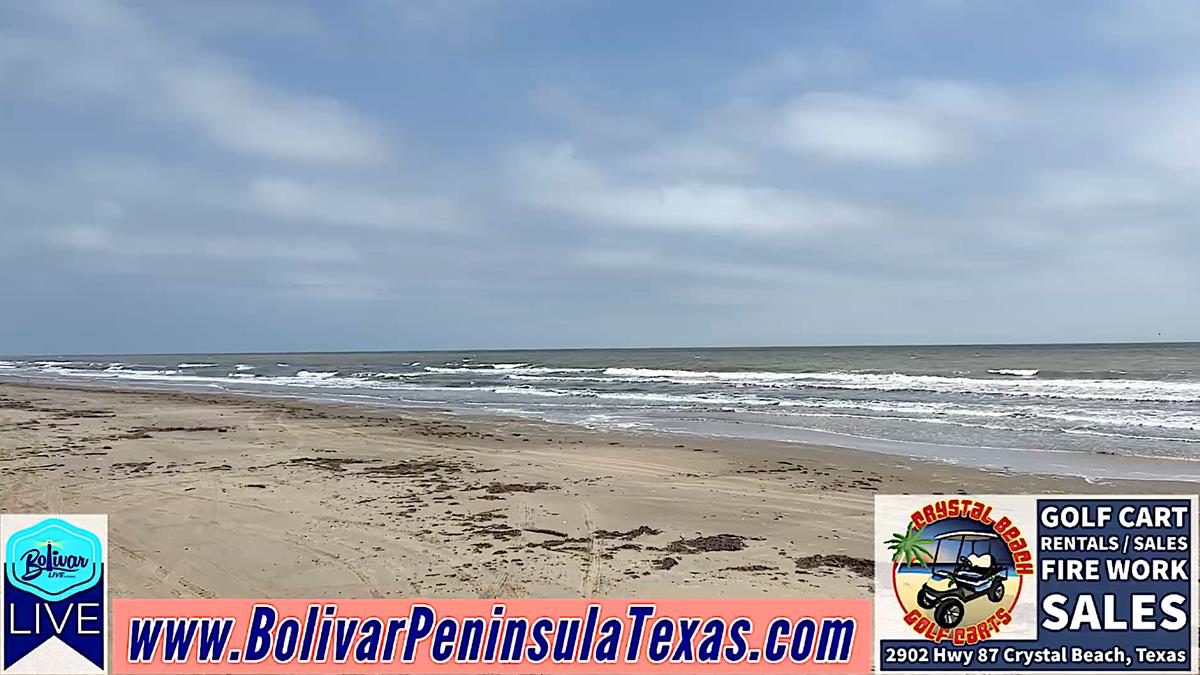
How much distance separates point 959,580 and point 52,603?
20.5 feet

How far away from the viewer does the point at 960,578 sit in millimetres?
4730

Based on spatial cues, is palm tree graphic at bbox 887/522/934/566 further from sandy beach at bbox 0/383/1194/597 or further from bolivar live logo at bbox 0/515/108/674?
bolivar live logo at bbox 0/515/108/674

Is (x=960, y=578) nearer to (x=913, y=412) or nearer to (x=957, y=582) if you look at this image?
(x=957, y=582)

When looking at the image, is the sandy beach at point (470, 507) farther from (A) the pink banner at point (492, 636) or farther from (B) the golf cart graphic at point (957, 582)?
(B) the golf cart graphic at point (957, 582)

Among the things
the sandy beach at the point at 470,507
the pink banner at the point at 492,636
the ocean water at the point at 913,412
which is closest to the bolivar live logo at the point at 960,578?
the pink banner at the point at 492,636

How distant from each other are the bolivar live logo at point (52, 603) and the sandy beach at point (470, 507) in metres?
0.27

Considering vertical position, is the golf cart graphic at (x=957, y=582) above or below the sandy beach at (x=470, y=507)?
above

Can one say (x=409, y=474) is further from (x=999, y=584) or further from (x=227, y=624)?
(x=999, y=584)

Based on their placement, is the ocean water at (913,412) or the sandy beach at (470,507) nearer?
the sandy beach at (470,507)

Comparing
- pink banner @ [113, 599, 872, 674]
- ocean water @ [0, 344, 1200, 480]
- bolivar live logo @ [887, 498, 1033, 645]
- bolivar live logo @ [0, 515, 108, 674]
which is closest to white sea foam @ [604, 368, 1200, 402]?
ocean water @ [0, 344, 1200, 480]

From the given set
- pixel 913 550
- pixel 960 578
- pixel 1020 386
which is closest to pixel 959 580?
pixel 960 578

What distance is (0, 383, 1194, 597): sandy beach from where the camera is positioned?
5.79m

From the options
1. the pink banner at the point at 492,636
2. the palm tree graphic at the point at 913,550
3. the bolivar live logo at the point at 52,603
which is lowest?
the pink banner at the point at 492,636

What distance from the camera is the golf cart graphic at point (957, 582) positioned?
461cm
